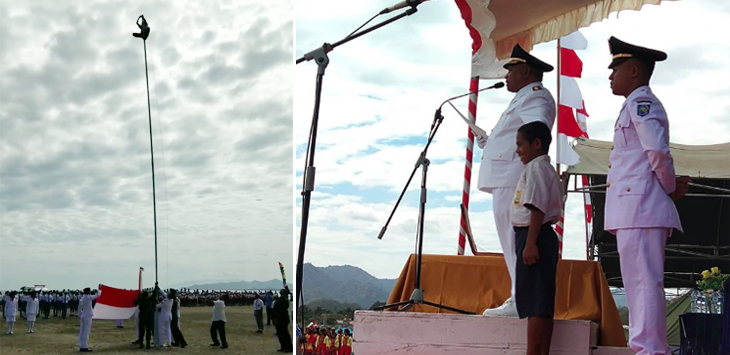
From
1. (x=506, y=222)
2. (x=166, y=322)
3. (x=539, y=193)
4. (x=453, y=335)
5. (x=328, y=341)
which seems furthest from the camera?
(x=166, y=322)

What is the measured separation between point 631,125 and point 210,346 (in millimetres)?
23869

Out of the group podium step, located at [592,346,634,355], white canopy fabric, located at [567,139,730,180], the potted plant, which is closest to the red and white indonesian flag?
white canopy fabric, located at [567,139,730,180]

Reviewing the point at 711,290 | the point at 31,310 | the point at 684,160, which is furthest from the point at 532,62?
the point at 31,310

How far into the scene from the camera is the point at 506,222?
128 inches

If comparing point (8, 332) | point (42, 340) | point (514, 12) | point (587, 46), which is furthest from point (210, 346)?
point (514, 12)

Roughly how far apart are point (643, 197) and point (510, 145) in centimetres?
74

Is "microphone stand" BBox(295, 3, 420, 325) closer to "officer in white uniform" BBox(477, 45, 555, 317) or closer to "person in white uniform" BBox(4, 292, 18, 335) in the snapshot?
"officer in white uniform" BBox(477, 45, 555, 317)

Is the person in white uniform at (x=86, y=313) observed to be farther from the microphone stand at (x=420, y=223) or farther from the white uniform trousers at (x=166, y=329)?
the microphone stand at (x=420, y=223)

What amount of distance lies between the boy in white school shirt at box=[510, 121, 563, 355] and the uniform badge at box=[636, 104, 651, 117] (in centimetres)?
39

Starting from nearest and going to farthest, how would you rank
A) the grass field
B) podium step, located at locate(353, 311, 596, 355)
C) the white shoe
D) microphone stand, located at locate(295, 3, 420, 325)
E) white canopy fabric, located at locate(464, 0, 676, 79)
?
1. microphone stand, located at locate(295, 3, 420, 325)
2. podium step, located at locate(353, 311, 596, 355)
3. the white shoe
4. white canopy fabric, located at locate(464, 0, 676, 79)
5. the grass field

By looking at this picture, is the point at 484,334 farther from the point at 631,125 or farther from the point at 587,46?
the point at 587,46

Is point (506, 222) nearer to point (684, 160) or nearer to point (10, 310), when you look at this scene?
point (684, 160)

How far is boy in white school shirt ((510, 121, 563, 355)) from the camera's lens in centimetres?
275

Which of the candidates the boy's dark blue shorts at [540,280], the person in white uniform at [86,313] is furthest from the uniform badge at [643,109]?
the person in white uniform at [86,313]
